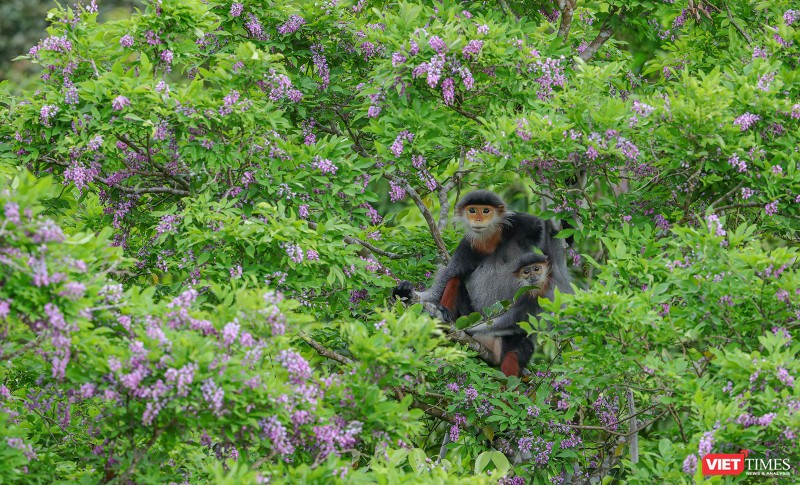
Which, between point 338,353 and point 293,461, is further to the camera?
point 338,353

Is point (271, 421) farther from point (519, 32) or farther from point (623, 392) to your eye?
point (519, 32)

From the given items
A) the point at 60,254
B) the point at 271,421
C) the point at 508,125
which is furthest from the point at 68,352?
the point at 508,125

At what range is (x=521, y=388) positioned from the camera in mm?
6270

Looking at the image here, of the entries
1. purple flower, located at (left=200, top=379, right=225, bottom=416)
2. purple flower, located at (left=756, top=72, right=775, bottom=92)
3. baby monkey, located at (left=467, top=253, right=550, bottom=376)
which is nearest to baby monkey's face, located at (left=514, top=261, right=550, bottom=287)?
baby monkey, located at (left=467, top=253, right=550, bottom=376)

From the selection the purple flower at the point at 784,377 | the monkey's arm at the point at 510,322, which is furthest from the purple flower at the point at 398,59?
the purple flower at the point at 784,377

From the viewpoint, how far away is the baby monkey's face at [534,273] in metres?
6.66

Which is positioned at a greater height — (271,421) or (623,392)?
(271,421)

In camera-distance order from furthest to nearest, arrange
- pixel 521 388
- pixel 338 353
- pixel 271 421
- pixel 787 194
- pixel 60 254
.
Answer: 1. pixel 521 388
2. pixel 338 353
3. pixel 787 194
4. pixel 271 421
5. pixel 60 254

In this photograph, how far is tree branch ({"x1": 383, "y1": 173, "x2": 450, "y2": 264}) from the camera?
603 cm

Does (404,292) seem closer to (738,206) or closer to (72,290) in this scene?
(738,206)

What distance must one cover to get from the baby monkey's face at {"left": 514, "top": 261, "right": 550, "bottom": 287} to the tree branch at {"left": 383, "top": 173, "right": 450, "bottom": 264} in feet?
1.65

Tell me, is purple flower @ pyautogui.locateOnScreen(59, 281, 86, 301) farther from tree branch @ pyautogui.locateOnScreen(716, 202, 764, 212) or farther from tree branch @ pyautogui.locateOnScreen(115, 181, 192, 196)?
tree branch @ pyautogui.locateOnScreen(716, 202, 764, 212)

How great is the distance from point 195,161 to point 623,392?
7.85ft

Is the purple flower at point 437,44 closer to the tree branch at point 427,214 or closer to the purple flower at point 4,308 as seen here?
the tree branch at point 427,214
